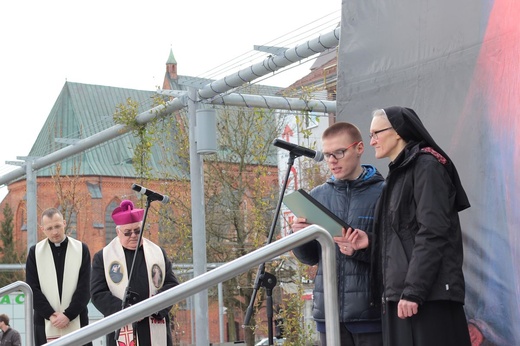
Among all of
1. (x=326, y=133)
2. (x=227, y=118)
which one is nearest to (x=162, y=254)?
(x=326, y=133)

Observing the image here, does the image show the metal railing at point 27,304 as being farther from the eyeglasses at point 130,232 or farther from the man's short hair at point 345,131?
the man's short hair at point 345,131

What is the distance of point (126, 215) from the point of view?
677cm

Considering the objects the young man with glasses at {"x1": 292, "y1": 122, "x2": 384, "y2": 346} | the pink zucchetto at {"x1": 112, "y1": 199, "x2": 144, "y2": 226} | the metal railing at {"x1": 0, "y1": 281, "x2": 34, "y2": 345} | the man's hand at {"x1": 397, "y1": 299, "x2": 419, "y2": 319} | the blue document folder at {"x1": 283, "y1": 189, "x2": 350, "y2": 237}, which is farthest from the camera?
the pink zucchetto at {"x1": 112, "y1": 199, "x2": 144, "y2": 226}

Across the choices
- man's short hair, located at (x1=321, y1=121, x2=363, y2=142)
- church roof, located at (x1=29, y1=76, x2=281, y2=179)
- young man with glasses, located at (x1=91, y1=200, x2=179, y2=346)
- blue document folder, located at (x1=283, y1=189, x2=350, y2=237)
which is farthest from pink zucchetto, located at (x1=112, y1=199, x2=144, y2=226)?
church roof, located at (x1=29, y1=76, x2=281, y2=179)

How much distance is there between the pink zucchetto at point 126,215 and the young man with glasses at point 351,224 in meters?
2.35

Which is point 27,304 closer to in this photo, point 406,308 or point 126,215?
point 126,215

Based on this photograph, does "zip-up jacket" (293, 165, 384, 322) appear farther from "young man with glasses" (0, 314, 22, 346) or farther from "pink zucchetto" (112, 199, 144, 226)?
"young man with glasses" (0, 314, 22, 346)

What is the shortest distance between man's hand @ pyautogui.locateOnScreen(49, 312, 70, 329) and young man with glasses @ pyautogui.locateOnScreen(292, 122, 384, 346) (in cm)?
311

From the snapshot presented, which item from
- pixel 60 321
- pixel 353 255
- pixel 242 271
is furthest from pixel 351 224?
pixel 60 321

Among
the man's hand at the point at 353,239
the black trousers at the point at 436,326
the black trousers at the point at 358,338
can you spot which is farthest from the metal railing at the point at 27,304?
the black trousers at the point at 436,326

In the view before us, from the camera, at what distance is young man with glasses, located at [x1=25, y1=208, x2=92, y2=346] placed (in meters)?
7.18

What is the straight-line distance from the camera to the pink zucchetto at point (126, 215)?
675cm

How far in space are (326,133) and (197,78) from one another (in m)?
8.21

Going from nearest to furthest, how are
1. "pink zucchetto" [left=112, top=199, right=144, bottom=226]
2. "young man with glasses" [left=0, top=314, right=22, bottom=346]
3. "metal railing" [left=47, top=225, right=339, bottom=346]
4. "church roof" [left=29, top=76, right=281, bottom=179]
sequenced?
"metal railing" [left=47, top=225, right=339, bottom=346] → "pink zucchetto" [left=112, top=199, right=144, bottom=226] → "young man with glasses" [left=0, top=314, right=22, bottom=346] → "church roof" [left=29, top=76, right=281, bottom=179]
